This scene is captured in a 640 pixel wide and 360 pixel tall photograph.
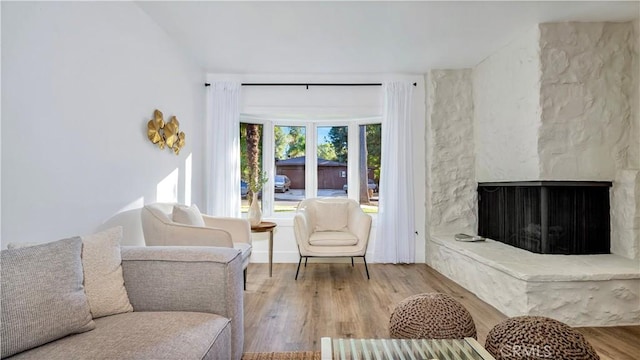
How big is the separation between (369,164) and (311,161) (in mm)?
814

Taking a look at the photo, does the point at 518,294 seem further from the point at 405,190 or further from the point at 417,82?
the point at 417,82

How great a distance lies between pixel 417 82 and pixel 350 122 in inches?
40.1

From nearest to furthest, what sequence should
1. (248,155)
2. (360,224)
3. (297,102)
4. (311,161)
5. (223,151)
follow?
(360,224) → (223,151) → (297,102) → (248,155) → (311,161)

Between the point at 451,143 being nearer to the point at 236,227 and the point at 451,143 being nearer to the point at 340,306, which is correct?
the point at 340,306

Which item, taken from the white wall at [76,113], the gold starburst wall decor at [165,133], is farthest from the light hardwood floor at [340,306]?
the gold starburst wall decor at [165,133]

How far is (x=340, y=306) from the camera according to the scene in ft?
9.42

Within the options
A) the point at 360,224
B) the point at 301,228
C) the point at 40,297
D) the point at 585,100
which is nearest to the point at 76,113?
the point at 40,297

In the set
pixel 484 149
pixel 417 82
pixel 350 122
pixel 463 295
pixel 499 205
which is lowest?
pixel 463 295

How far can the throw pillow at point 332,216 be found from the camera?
167 inches

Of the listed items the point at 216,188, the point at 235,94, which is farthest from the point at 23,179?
the point at 235,94

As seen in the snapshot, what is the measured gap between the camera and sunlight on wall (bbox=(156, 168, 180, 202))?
320 centimetres

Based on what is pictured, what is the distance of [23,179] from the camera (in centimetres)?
171

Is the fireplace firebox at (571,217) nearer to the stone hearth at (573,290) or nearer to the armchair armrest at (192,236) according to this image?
the stone hearth at (573,290)

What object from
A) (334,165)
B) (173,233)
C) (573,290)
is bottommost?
(573,290)
